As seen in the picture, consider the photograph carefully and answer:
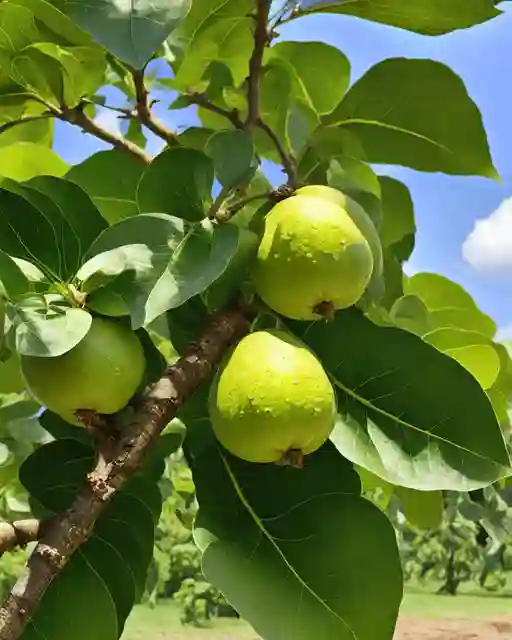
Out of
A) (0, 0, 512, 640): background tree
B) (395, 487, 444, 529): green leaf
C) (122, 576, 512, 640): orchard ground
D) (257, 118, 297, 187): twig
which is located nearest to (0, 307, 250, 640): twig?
(0, 0, 512, 640): background tree

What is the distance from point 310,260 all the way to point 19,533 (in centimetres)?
18

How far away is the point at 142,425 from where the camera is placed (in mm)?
387

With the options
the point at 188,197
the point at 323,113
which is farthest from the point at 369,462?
the point at 323,113

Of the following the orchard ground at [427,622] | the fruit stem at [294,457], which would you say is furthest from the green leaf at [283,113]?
the orchard ground at [427,622]

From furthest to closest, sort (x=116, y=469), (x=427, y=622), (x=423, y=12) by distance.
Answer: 1. (x=427, y=622)
2. (x=423, y=12)
3. (x=116, y=469)

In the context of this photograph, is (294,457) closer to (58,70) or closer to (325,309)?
(325,309)

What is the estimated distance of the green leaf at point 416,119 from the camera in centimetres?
53

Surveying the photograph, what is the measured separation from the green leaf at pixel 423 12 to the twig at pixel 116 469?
20 centimetres

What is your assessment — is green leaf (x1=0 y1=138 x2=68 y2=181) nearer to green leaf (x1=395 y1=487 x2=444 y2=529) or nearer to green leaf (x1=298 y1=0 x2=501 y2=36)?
green leaf (x1=298 y1=0 x2=501 y2=36)

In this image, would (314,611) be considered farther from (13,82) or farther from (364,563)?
(13,82)

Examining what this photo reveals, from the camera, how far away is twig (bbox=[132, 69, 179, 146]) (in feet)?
1.78

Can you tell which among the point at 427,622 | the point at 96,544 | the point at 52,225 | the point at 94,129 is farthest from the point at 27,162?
the point at 427,622

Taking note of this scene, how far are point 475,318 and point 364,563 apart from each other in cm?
28

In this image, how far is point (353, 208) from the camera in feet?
1.53
